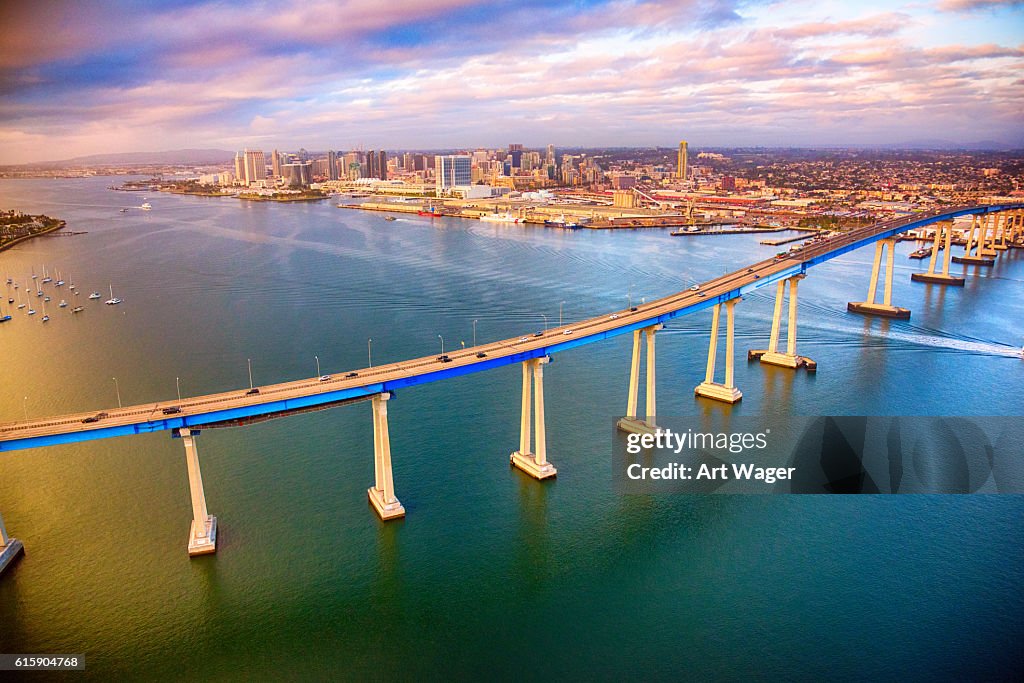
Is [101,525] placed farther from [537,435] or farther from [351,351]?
[351,351]

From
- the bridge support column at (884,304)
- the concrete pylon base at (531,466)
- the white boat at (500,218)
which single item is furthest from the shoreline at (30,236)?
the bridge support column at (884,304)

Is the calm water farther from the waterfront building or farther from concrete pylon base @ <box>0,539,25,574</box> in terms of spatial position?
the waterfront building

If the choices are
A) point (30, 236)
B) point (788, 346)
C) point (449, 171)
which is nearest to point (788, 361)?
point (788, 346)

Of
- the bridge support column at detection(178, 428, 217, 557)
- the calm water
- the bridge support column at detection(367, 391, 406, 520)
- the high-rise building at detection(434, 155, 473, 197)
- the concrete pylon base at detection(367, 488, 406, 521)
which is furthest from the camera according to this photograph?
the high-rise building at detection(434, 155, 473, 197)

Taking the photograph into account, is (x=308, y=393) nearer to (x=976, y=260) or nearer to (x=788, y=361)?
(x=788, y=361)

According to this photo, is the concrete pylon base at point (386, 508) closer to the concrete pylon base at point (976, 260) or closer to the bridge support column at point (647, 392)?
the bridge support column at point (647, 392)

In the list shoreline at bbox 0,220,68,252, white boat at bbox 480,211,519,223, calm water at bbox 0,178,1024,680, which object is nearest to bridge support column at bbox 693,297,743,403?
calm water at bbox 0,178,1024,680
